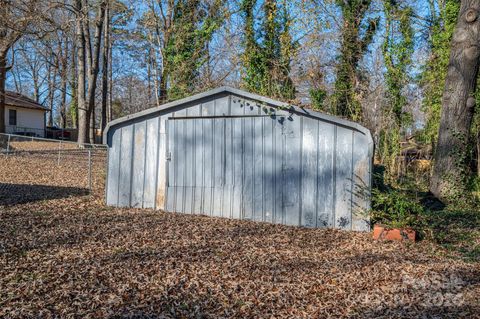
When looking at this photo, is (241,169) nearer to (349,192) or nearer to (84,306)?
(349,192)

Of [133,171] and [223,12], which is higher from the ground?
[223,12]

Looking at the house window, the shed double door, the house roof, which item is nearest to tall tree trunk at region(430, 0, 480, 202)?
the shed double door

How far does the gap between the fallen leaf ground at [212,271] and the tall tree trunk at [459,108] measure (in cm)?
260

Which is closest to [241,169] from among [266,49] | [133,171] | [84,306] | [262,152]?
[262,152]

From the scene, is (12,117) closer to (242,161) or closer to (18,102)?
(18,102)

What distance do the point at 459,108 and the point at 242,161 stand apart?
4.54m

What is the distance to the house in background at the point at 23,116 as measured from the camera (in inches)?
1135

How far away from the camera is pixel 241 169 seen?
732 centimetres

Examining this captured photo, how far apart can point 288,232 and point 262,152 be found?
1.55 m

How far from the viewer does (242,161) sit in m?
7.32

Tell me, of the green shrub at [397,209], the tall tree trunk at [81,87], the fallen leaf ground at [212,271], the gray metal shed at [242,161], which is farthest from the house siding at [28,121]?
the green shrub at [397,209]

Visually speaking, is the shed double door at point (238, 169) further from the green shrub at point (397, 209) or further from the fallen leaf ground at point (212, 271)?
the green shrub at point (397, 209)

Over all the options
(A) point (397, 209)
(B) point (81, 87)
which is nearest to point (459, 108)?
(A) point (397, 209)

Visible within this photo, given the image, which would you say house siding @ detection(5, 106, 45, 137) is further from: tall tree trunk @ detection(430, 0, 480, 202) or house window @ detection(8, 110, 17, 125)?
tall tree trunk @ detection(430, 0, 480, 202)
